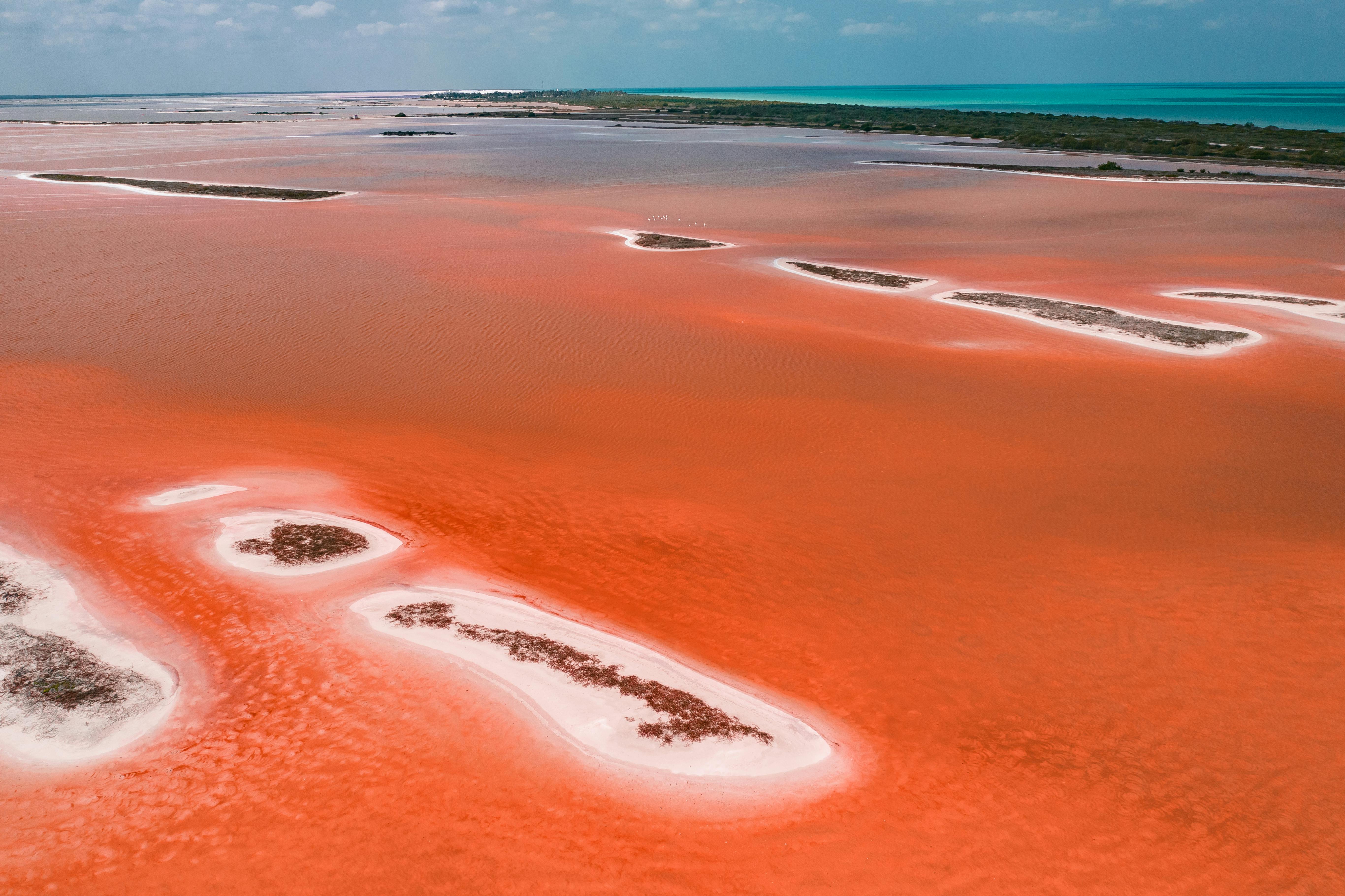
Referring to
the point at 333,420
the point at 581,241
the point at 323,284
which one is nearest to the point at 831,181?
the point at 581,241

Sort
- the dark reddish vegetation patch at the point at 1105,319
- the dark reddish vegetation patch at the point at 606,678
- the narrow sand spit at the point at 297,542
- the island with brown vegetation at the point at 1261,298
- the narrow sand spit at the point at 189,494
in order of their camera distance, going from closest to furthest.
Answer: the dark reddish vegetation patch at the point at 606,678
the narrow sand spit at the point at 297,542
the narrow sand spit at the point at 189,494
the dark reddish vegetation patch at the point at 1105,319
the island with brown vegetation at the point at 1261,298

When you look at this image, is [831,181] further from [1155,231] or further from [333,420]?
[333,420]

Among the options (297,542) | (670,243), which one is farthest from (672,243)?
(297,542)

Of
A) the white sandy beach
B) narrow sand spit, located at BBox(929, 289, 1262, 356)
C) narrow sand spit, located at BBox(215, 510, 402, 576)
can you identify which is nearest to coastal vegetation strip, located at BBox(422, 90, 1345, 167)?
the white sandy beach

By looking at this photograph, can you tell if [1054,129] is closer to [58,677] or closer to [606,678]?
[606,678]

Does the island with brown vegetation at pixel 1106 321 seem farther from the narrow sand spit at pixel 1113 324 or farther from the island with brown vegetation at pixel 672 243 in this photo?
the island with brown vegetation at pixel 672 243

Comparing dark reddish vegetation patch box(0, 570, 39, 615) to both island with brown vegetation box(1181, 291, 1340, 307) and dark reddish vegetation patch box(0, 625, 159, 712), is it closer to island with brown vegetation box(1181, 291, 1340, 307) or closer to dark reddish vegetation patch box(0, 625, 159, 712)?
dark reddish vegetation patch box(0, 625, 159, 712)

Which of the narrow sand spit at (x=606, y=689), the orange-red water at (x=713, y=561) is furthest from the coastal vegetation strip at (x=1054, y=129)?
the narrow sand spit at (x=606, y=689)
